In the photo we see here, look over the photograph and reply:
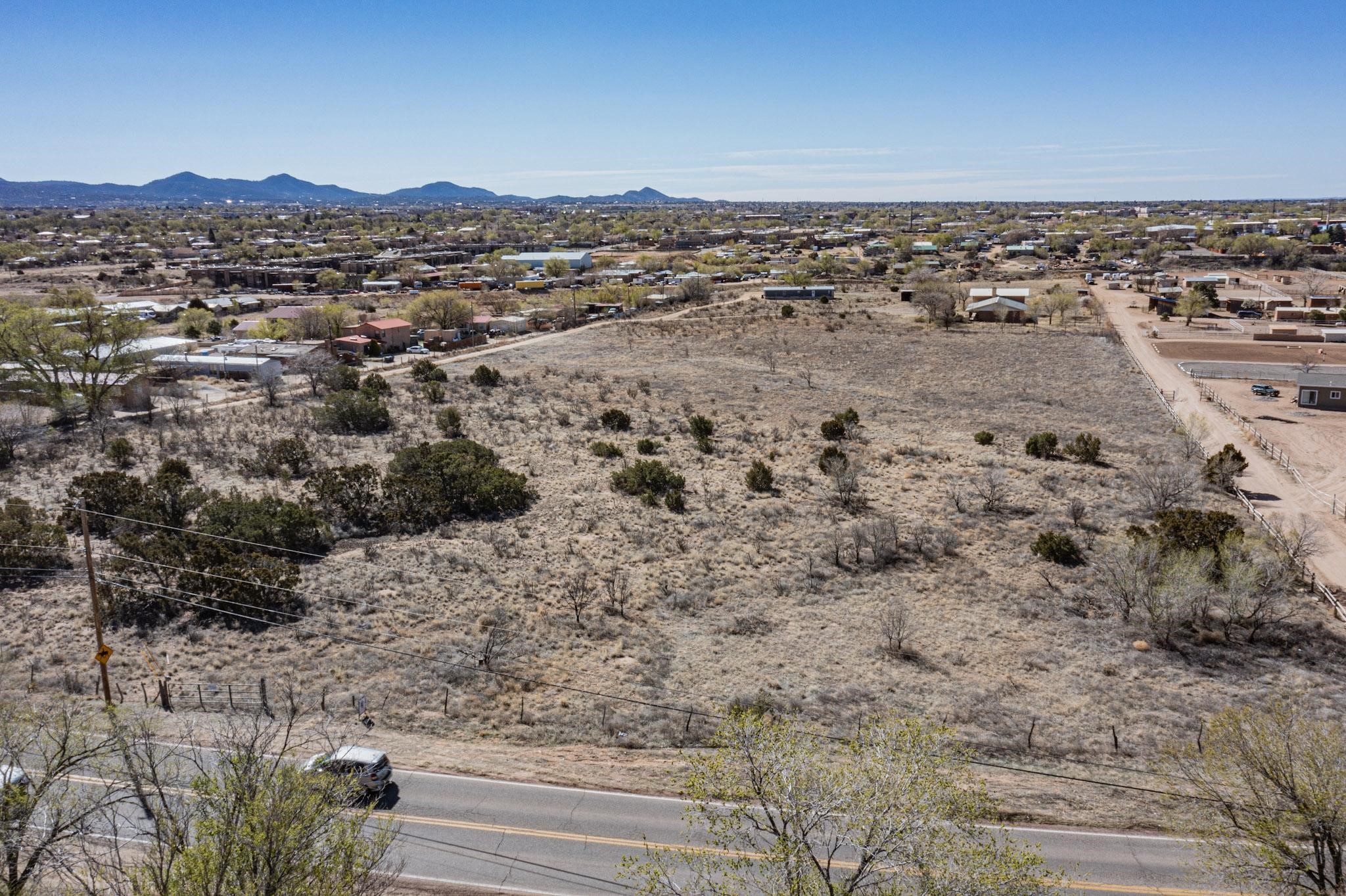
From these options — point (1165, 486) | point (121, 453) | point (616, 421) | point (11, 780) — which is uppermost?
point (11, 780)

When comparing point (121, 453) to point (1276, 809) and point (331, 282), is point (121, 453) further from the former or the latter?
point (331, 282)

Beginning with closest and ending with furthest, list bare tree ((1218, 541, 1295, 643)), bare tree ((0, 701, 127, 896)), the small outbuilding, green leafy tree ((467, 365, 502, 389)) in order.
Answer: bare tree ((0, 701, 127, 896))
bare tree ((1218, 541, 1295, 643))
green leafy tree ((467, 365, 502, 389))
the small outbuilding

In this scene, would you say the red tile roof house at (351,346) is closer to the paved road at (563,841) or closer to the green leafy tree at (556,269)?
the paved road at (563,841)

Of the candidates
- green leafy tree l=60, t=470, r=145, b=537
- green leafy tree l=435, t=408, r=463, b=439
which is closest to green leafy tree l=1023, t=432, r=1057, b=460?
green leafy tree l=435, t=408, r=463, b=439

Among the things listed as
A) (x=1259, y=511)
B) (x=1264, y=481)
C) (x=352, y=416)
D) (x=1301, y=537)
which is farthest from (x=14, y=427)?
(x=1264, y=481)

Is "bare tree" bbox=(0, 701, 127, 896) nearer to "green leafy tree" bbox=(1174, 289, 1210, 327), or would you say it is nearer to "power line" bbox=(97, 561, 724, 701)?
"power line" bbox=(97, 561, 724, 701)

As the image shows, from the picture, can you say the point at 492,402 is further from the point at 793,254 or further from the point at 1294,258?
the point at 1294,258

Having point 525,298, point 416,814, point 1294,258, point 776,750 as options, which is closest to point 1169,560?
point 776,750
